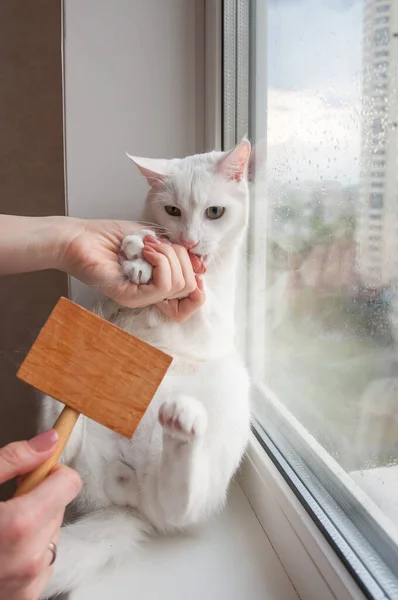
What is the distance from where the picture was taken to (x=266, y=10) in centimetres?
102

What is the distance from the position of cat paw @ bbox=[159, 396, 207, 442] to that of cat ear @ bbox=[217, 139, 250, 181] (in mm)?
482

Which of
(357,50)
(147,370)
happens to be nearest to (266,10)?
(357,50)

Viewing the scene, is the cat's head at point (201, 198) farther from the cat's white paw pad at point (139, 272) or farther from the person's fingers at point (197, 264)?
the cat's white paw pad at point (139, 272)

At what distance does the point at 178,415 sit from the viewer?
2.13ft

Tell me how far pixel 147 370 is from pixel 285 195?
2.04 ft

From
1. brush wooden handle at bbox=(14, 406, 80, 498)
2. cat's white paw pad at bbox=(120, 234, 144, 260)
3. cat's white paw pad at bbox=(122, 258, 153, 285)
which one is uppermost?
cat's white paw pad at bbox=(120, 234, 144, 260)

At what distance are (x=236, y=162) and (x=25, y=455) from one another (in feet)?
2.16

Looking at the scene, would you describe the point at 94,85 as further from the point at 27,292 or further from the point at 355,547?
the point at 355,547

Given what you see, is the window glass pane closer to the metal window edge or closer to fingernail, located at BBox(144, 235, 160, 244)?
the metal window edge

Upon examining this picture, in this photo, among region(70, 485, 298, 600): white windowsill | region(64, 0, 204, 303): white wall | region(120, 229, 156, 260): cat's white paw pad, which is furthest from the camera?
region(64, 0, 204, 303): white wall

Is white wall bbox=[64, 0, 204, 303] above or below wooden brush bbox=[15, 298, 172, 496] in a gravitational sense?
above

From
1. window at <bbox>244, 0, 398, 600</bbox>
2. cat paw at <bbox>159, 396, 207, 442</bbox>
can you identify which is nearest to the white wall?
window at <bbox>244, 0, 398, 600</bbox>

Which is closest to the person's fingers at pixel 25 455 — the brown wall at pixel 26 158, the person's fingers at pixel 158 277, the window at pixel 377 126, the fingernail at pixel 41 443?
the fingernail at pixel 41 443

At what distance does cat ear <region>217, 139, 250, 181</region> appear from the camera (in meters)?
0.88
